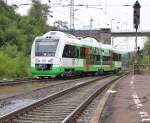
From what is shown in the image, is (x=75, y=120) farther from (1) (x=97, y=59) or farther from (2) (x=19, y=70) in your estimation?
(1) (x=97, y=59)

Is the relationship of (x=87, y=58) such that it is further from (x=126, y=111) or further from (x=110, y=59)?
(x=126, y=111)

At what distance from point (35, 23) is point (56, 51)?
55190 mm

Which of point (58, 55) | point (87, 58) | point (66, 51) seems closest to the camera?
point (58, 55)

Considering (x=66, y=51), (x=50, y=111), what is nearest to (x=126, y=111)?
(x=50, y=111)

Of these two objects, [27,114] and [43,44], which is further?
[43,44]

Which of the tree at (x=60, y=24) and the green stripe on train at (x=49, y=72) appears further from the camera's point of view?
the tree at (x=60, y=24)

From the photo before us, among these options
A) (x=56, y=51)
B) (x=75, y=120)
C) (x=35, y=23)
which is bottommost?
(x=75, y=120)

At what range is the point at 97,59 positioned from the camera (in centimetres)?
5162

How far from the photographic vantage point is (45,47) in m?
38.8

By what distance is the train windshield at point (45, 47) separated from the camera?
126 feet

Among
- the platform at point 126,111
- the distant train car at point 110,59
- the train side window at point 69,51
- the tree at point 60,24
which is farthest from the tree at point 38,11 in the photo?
the platform at point 126,111

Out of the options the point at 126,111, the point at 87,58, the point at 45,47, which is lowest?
the point at 126,111

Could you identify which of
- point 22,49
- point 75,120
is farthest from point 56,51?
point 22,49

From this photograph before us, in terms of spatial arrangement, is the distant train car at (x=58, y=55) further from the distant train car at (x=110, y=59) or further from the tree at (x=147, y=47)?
the tree at (x=147, y=47)
